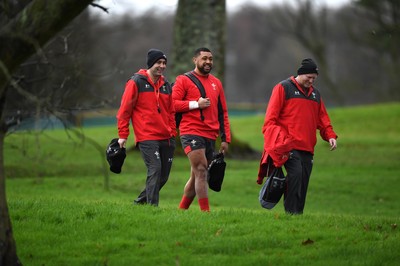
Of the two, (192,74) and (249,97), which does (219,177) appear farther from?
(249,97)

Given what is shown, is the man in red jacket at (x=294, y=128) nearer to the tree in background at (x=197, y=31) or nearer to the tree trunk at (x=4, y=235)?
the tree trunk at (x=4, y=235)

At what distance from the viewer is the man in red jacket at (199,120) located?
11.9 m

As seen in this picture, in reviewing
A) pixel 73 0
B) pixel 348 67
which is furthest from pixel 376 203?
pixel 348 67

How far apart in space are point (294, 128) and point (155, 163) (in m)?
1.84

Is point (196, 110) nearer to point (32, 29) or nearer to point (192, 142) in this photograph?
point (192, 142)

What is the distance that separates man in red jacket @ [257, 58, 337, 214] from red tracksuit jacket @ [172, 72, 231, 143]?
0.82 meters

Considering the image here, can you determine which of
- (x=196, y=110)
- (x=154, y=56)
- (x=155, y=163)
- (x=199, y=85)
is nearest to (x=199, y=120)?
(x=196, y=110)

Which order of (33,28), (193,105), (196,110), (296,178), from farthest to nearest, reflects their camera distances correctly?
(196,110)
(193,105)
(296,178)
(33,28)

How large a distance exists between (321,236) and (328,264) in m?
0.98

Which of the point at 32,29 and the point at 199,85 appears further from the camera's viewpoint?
the point at 199,85

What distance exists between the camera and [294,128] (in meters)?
11.7

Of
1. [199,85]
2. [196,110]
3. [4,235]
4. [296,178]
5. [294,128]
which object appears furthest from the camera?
[199,85]

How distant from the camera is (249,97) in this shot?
117750mm

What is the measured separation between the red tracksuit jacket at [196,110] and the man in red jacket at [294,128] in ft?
2.68
